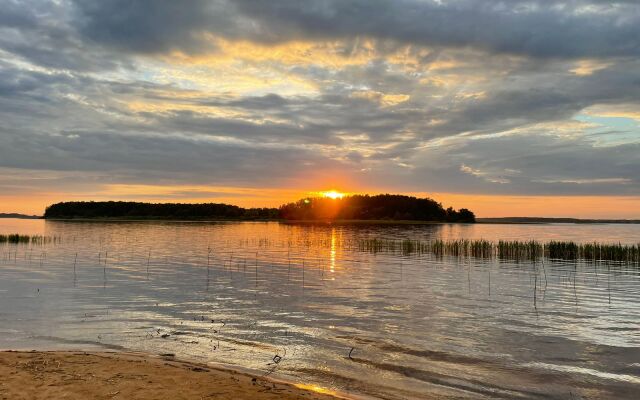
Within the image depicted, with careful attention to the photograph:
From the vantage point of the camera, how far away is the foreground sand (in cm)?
950

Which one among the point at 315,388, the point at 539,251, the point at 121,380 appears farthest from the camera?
the point at 539,251

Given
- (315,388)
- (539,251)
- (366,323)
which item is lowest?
(366,323)

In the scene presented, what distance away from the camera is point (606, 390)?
469 inches

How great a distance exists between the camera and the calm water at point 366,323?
1276 cm

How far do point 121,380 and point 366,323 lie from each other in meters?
10.9

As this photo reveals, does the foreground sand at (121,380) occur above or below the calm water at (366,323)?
above

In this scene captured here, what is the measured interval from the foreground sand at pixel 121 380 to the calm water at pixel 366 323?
171 centimetres

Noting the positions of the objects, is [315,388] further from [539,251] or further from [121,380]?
[539,251]

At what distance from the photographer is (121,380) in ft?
33.8

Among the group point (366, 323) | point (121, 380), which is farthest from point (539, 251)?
point (121, 380)

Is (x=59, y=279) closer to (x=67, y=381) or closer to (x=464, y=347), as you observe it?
(x=67, y=381)

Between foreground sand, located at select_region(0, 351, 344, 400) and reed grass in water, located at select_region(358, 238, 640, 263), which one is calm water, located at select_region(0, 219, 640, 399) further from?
reed grass in water, located at select_region(358, 238, 640, 263)

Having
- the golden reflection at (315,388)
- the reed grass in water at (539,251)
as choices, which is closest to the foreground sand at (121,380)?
the golden reflection at (315,388)

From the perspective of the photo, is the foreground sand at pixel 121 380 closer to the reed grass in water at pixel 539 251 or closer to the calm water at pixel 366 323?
the calm water at pixel 366 323
